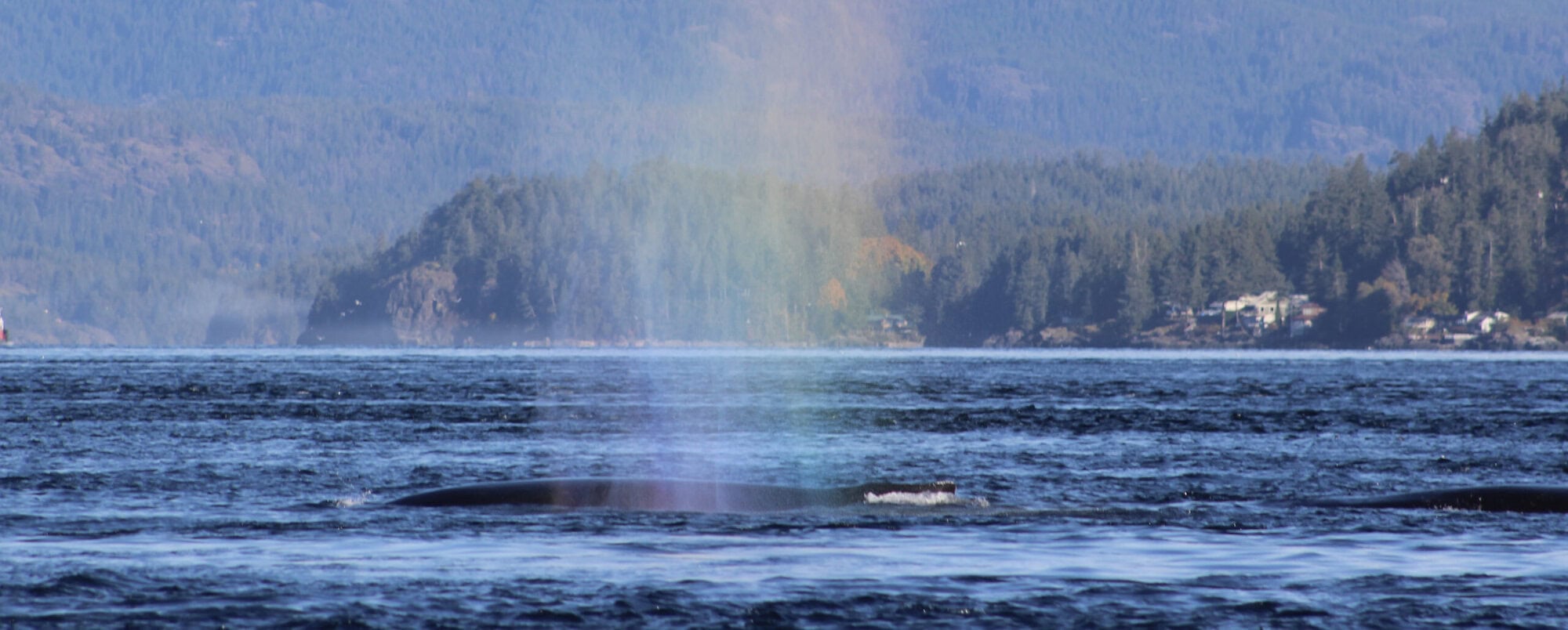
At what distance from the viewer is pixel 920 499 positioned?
35344 mm

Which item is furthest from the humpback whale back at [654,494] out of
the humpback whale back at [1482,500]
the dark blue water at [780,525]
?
the humpback whale back at [1482,500]

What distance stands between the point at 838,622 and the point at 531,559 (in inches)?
249

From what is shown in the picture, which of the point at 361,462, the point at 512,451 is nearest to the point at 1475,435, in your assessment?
the point at 512,451

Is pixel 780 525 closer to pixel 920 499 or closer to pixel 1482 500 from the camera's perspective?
pixel 920 499

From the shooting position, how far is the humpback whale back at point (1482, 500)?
3472cm

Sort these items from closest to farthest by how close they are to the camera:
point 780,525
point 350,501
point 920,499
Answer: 1. point 780,525
2. point 920,499
3. point 350,501

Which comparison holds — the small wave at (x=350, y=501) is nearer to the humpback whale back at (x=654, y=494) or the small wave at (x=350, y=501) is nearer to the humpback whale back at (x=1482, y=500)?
the humpback whale back at (x=654, y=494)

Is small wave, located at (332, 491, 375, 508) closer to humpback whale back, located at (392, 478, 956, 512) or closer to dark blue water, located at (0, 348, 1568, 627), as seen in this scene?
dark blue water, located at (0, 348, 1568, 627)

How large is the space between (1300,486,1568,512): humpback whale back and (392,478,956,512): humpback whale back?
300 inches

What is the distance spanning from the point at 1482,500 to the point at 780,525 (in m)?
12.7

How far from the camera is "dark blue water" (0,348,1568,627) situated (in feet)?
79.5

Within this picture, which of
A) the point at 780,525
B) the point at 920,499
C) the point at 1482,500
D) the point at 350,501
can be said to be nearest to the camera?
Result: the point at 780,525

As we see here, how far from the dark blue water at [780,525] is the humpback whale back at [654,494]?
3.07 feet

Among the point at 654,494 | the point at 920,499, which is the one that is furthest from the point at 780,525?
the point at 920,499
